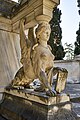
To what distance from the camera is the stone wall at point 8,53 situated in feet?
6.09

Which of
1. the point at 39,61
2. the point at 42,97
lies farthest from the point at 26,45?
the point at 42,97

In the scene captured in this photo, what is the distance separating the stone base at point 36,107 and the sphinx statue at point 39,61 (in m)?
0.08

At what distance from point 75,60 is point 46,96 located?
4.87 meters

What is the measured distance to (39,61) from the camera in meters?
1.25

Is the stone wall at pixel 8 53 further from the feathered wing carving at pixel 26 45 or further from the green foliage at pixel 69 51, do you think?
the green foliage at pixel 69 51

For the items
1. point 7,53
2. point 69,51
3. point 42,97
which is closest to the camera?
point 42,97

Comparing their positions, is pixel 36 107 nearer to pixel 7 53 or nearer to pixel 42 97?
pixel 42 97

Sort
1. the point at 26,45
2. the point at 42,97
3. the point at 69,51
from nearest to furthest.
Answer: the point at 42,97
the point at 26,45
the point at 69,51

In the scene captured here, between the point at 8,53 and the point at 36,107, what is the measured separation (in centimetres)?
102

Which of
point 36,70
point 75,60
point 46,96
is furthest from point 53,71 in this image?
point 75,60

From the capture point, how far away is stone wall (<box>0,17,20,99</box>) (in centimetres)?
186

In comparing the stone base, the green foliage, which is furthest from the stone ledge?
the green foliage

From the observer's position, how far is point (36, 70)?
127cm

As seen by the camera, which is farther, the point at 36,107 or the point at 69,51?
the point at 69,51
